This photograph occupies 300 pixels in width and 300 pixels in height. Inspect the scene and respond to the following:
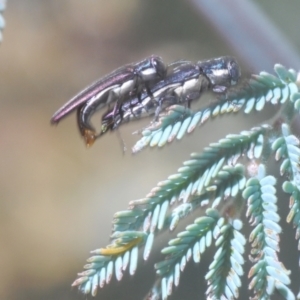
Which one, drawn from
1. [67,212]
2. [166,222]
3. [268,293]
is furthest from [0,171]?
[268,293]

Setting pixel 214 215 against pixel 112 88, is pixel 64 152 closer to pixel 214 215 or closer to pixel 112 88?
pixel 112 88

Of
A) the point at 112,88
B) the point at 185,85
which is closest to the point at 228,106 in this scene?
the point at 185,85

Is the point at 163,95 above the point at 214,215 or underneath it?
above

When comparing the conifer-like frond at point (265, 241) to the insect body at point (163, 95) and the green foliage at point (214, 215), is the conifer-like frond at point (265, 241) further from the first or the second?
the insect body at point (163, 95)

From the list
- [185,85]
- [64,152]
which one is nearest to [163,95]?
[185,85]

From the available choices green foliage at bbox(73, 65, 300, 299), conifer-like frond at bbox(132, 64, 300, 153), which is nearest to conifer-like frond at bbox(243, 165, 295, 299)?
green foliage at bbox(73, 65, 300, 299)

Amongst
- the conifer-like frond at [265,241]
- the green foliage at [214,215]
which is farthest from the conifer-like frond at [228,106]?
the conifer-like frond at [265,241]
